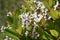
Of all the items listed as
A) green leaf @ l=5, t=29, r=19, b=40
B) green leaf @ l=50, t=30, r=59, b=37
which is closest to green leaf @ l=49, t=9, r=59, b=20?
green leaf @ l=50, t=30, r=59, b=37

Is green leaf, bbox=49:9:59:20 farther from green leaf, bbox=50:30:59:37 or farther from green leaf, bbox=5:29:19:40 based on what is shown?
green leaf, bbox=5:29:19:40

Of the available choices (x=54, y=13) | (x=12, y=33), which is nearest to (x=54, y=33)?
(x=54, y=13)

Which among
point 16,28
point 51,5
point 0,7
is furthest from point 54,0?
point 0,7

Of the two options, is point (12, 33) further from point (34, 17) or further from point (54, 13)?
point (54, 13)

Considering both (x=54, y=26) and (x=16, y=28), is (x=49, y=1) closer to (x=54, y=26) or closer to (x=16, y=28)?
(x=54, y=26)

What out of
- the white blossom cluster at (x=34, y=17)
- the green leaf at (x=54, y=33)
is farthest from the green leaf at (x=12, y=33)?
the green leaf at (x=54, y=33)

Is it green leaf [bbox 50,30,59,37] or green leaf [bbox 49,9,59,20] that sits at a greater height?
green leaf [bbox 49,9,59,20]

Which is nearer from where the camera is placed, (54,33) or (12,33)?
(54,33)

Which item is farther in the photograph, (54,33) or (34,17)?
(34,17)

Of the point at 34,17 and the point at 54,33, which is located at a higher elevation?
the point at 34,17

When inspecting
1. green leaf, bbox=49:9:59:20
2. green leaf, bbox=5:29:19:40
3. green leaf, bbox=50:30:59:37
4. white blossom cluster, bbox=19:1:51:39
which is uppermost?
white blossom cluster, bbox=19:1:51:39

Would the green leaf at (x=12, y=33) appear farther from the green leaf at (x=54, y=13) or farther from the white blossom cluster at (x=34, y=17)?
the green leaf at (x=54, y=13)
